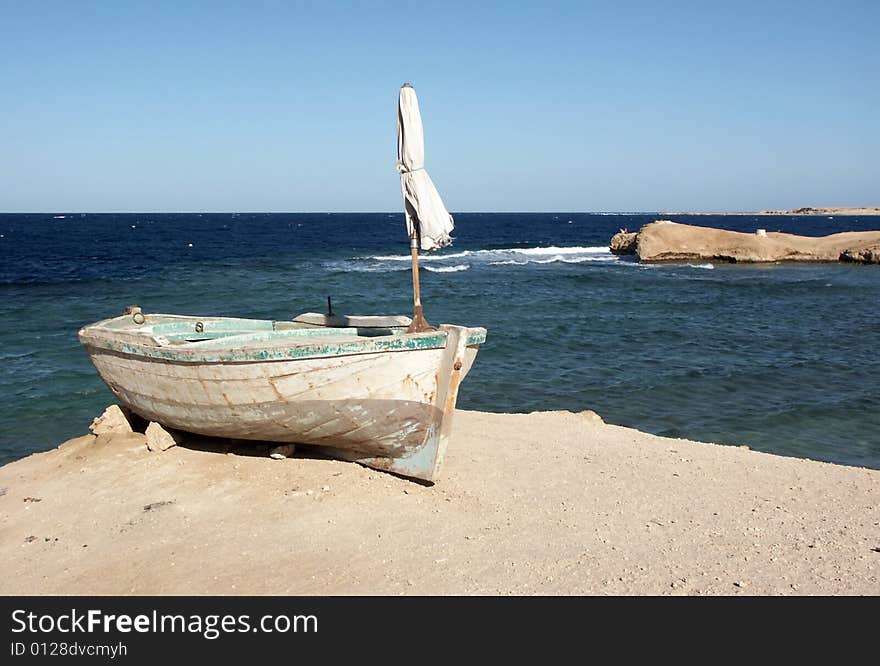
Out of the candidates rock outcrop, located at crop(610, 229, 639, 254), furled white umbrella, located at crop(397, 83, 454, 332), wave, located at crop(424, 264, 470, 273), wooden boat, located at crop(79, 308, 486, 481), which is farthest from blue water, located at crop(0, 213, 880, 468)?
furled white umbrella, located at crop(397, 83, 454, 332)

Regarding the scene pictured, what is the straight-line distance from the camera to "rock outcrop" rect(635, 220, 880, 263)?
40.6 metres

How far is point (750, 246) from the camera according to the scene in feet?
134

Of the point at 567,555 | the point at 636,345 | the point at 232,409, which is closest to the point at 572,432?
the point at 567,555

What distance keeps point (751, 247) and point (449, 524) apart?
38973 mm

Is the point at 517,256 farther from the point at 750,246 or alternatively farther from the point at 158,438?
the point at 158,438

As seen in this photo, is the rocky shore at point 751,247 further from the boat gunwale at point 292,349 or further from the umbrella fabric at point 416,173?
the boat gunwale at point 292,349

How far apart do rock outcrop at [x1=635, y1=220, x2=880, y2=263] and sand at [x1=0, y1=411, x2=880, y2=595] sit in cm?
3467

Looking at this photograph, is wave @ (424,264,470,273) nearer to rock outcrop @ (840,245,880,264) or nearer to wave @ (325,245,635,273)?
wave @ (325,245,635,273)

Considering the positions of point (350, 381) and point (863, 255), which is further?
point (863, 255)

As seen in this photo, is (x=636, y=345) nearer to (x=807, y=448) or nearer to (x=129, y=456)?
(x=807, y=448)

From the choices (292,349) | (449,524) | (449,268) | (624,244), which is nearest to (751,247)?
(624,244)

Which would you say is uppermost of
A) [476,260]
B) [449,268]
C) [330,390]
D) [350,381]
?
[350,381]
